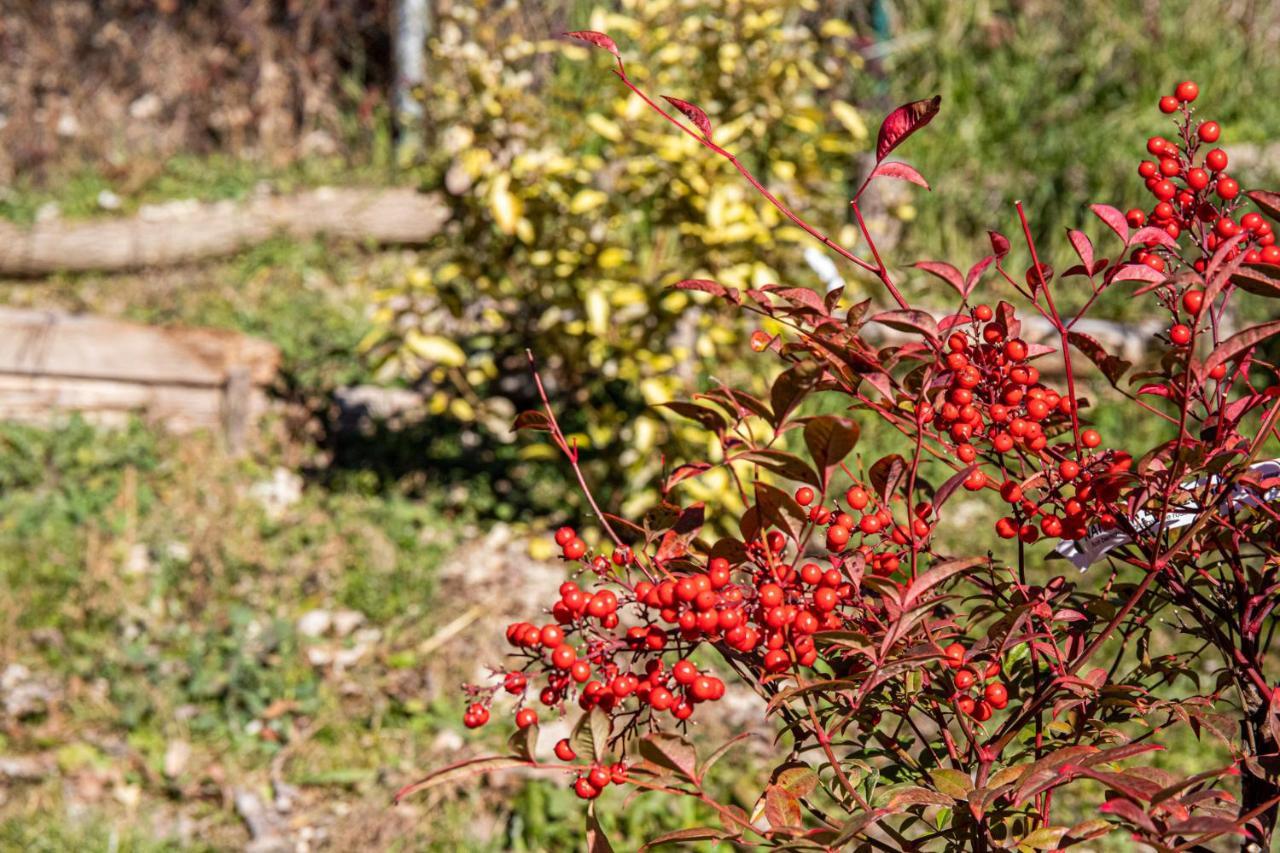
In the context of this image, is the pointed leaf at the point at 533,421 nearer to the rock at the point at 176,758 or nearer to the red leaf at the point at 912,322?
the red leaf at the point at 912,322

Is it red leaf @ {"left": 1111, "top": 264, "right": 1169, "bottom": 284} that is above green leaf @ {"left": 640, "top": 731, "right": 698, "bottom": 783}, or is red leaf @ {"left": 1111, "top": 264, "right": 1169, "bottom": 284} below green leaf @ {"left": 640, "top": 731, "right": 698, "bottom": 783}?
above

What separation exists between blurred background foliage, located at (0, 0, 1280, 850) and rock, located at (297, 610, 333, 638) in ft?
0.09

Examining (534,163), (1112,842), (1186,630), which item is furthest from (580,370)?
Result: (1186,630)

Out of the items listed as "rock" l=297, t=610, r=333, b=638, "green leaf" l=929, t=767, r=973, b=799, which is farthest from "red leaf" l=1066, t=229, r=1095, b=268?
"rock" l=297, t=610, r=333, b=638

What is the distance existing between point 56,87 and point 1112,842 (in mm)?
6409

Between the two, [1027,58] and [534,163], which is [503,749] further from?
[1027,58]

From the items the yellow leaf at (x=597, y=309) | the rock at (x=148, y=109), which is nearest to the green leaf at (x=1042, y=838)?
the yellow leaf at (x=597, y=309)

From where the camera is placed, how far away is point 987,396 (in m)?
1.19

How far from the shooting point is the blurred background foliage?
10.3 feet

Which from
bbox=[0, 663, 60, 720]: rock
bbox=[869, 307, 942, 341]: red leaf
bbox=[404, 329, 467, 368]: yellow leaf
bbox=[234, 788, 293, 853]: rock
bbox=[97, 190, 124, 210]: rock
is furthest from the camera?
bbox=[97, 190, 124, 210]: rock

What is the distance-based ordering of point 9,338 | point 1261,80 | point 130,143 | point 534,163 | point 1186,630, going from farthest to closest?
point 130,143 → point 1261,80 → point 9,338 → point 534,163 → point 1186,630

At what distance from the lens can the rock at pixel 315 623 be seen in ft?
11.7

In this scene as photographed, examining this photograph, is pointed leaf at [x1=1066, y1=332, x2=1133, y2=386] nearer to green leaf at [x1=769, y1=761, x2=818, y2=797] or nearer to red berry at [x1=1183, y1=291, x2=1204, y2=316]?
red berry at [x1=1183, y1=291, x2=1204, y2=316]

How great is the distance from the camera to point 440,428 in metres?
4.46
